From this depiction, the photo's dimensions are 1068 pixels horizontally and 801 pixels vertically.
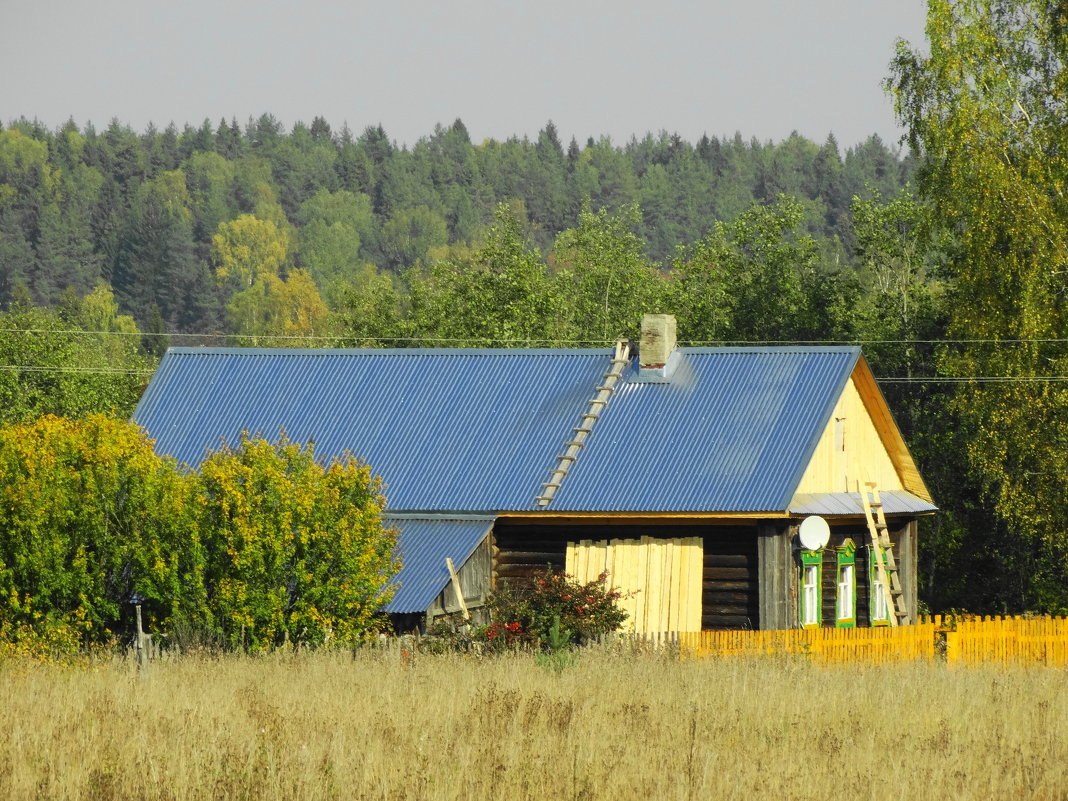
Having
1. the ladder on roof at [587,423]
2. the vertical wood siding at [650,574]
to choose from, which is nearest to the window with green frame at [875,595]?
the vertical wood siding at [650,574]

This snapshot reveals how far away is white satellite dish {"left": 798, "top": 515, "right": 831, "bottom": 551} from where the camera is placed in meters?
26.4

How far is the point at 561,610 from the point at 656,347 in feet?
22.0

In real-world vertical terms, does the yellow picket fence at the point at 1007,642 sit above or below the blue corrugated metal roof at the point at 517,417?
below

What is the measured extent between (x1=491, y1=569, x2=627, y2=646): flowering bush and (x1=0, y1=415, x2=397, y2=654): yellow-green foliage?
2379mm

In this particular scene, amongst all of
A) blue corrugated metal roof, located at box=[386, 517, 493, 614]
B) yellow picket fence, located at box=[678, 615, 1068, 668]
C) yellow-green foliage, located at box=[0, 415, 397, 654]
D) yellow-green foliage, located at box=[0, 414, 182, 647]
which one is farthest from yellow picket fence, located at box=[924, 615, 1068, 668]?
yellow-green foliage, located at box=[0, 414, 182, 647]

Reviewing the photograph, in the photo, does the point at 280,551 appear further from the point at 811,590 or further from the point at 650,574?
the point at 811,590

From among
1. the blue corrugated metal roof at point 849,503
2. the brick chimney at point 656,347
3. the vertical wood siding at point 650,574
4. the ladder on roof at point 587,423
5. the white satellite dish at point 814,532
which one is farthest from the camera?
the brick chimney at point 656,347

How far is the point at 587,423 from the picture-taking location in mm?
29172

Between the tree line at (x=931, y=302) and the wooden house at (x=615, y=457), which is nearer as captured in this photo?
the wooden house at (x=615, y=457)

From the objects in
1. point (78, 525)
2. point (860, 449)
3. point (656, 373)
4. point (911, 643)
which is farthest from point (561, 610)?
point (860, 449)

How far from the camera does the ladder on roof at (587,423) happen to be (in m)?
27.8

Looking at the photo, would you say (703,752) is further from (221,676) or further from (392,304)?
(392,304)

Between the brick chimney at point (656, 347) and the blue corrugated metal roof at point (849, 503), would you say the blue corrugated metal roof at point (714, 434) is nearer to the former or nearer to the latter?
the brick chimney at point (656, 347)

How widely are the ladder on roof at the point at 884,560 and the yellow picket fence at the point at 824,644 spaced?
3.21 meters
